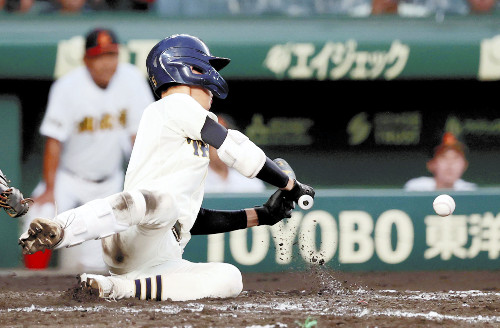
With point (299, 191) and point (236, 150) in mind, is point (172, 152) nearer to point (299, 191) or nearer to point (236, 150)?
point (236, 150)

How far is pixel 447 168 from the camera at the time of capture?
7664 millimetres

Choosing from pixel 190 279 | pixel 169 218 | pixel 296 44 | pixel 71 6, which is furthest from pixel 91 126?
pixel 169 218

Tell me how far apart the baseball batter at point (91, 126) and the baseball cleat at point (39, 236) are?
329 cm

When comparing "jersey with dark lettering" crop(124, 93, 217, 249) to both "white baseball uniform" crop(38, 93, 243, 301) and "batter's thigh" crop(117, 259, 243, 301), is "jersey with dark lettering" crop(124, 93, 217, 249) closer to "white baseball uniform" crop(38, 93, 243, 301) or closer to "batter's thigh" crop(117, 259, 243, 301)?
"white baseball uniform" crop(38, 93, 243, 301)

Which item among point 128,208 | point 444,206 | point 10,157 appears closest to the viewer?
point 128,208

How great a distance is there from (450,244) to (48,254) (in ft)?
9.96

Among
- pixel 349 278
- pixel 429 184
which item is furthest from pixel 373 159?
pixel 349 278

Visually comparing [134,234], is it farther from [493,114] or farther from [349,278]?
[493,114]

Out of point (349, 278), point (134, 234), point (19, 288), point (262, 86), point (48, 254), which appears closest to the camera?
point (134, 234)

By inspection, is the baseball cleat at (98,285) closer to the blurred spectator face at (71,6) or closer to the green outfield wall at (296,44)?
the green outfield wall at (296,44)

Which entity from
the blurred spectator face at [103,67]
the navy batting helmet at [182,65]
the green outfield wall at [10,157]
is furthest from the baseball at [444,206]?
the green outfield wall at [10,157]

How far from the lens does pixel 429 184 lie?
771 centimetres

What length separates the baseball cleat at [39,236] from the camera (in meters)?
3.78

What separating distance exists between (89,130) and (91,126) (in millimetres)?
34
